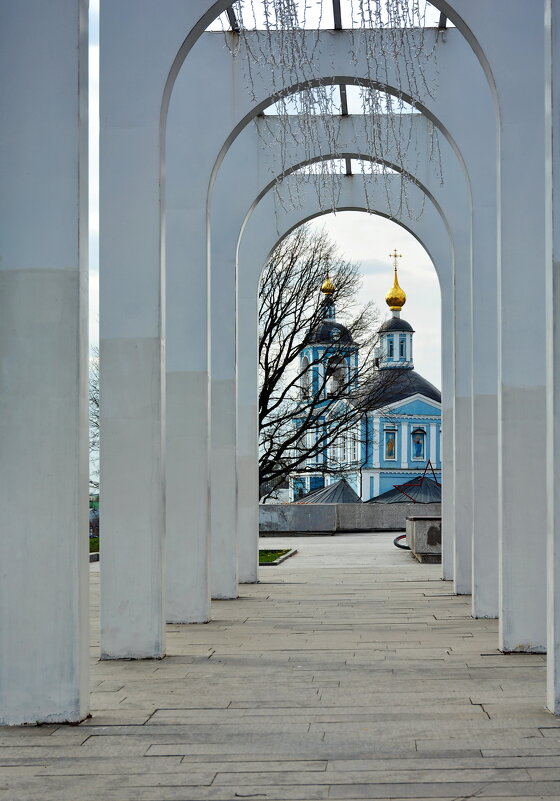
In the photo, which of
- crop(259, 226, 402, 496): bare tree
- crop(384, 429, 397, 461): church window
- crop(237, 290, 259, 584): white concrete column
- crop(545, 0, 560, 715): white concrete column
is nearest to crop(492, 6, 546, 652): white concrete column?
crop(545, 0, 560, 715): white concrete column

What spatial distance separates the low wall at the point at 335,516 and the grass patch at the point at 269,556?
7.39 m

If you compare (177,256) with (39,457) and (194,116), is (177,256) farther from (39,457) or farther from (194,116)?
(39,457)

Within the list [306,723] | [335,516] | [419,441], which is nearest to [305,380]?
[335,516]

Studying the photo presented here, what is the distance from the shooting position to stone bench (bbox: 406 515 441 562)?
20.1 meters

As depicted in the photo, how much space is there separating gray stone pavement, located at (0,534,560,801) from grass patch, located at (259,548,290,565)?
342 inches

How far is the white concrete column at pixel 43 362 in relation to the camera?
21.1ft

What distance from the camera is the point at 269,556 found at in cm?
2158

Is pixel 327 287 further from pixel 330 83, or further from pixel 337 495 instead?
pixel 330 83

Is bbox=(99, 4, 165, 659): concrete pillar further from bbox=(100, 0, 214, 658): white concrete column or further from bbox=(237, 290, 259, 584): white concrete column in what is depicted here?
bbox=(237, 290, 259, 584): white concrete column

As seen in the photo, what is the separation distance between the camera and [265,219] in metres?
Result: 17.4

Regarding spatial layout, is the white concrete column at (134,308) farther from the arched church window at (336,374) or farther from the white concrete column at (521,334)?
the arched church window at (336,374)

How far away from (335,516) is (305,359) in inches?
188

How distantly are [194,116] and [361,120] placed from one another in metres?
3.85

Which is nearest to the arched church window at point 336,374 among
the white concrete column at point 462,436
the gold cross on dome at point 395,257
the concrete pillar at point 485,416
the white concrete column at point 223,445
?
the white concrete column at point 462,436
